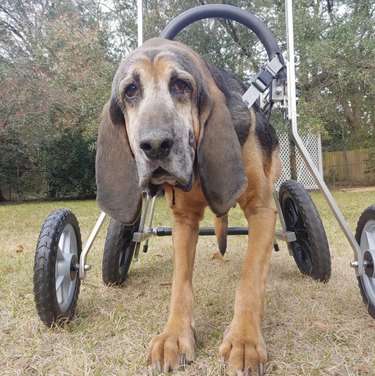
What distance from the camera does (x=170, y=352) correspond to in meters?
1.91

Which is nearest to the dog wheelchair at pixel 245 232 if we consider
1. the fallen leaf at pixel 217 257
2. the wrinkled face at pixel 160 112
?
the wrinkled face at pixel 160 112

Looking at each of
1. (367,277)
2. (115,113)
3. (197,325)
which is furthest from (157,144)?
(367,277)

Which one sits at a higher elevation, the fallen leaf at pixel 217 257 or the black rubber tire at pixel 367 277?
the black rubber tire at pixel 367 277

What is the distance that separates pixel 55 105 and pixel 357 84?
37.6 ft

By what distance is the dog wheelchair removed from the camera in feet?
7.90

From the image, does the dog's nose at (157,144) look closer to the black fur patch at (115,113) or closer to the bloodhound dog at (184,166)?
the bloodhound dog at (184,166)

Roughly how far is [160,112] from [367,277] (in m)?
1.63

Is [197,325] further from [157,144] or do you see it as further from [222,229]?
[157,144]

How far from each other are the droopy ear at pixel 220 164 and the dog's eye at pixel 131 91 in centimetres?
35

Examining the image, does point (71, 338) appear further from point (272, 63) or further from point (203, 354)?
point (272, 63)

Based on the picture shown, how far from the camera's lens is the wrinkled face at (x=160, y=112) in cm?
179

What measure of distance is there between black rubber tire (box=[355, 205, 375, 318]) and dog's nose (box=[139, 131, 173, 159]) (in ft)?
4.80

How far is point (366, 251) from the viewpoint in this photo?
8.71 feet

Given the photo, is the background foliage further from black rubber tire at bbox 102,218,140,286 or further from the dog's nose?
the dog's nose
